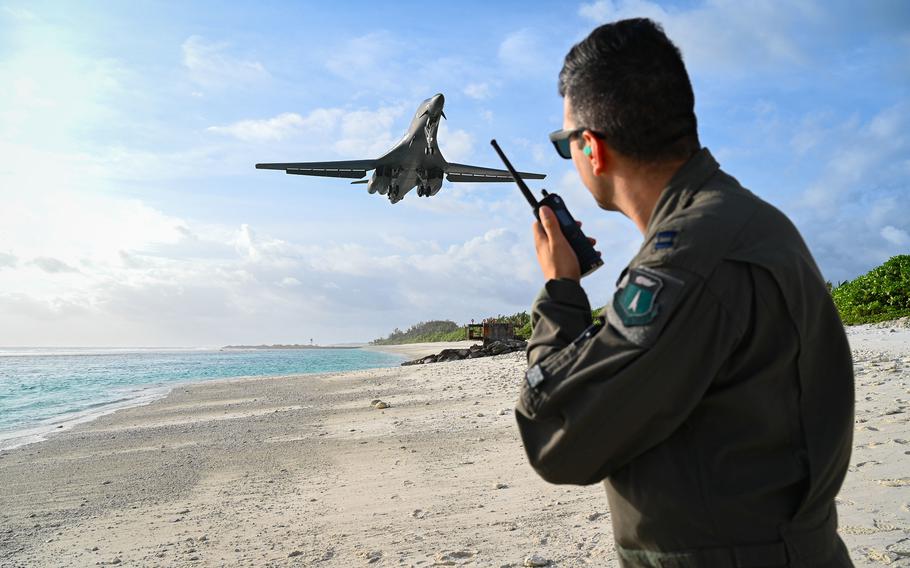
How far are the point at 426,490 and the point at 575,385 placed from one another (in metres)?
5.78

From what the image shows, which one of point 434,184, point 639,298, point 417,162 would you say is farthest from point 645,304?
point 434,184

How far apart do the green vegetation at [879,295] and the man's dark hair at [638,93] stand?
68.4 ft

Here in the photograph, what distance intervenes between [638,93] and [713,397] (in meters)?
0.72

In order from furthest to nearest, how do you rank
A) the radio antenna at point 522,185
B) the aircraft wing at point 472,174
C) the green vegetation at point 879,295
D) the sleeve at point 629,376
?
the aircraft wing at point 472,174, the green vegetation at point 879,295, the radio antenna at point 522,185, the sleeve at point 629,376

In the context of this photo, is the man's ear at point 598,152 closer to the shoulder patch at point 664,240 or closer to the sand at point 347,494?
the shoulder patch at point 664,240

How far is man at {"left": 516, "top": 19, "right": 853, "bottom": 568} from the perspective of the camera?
138 cm

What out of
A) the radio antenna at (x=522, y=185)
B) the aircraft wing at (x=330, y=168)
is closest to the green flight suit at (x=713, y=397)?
the radio antenna at (x=522, y=185)

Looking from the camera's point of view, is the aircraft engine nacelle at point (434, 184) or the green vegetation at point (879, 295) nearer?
the green vegetation at point (879, 295)

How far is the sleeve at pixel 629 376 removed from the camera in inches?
54.0

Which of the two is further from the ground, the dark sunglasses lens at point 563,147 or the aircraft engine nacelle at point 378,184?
the aircraft engine nacelle at point 378,184

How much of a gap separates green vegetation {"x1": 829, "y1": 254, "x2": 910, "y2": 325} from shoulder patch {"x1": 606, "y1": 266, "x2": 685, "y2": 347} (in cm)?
2105

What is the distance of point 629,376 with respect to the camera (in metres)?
1.38

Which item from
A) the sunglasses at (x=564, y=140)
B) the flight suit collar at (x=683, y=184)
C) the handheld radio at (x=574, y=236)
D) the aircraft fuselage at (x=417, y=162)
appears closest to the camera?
the flight suit collar at (x=683, y=184)

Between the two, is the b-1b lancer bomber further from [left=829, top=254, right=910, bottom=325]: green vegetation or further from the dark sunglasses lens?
the dark sunglasses lens
